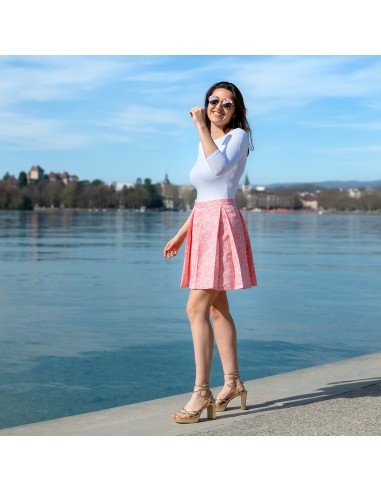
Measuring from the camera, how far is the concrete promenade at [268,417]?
4.39 metres

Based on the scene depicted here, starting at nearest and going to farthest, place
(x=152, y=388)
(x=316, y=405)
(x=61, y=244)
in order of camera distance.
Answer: (x=316, y=405) < (x=152, y=388) < (x=61, y=244)

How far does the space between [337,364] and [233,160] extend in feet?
7.54

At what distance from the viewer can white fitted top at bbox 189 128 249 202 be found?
4652mm

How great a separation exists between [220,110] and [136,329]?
580 cm

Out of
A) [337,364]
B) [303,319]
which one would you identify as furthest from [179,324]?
[337,364]

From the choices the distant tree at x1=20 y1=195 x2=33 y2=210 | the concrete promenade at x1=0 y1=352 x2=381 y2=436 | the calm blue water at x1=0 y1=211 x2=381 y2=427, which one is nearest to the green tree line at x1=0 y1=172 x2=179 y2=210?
the distant tree at x1=20 y1=195 x2=33 y2=210

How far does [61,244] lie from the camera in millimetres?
30125

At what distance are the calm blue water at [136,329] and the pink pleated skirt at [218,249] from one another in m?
2.16

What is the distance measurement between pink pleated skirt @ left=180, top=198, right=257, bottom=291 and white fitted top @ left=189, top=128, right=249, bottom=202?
57 mm

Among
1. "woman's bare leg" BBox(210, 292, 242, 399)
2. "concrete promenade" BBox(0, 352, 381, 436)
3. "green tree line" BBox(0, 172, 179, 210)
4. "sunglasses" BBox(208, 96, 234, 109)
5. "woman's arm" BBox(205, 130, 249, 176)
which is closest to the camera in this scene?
"concrete promenade" BBox(0, 352, 381, 436)

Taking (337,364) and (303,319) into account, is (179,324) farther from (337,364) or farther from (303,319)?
(337,364)

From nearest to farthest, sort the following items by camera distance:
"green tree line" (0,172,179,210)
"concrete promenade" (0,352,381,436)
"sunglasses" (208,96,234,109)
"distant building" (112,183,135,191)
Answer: "concrete promenade" (0,352,381,436) → "sunglasses" (208,96,234,109) → "green tree line" (0,172,179,210) → "distant building" (112,183,135,191)

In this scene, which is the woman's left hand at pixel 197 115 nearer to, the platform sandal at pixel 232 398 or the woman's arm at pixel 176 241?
the woman's arm at pixel 176 241

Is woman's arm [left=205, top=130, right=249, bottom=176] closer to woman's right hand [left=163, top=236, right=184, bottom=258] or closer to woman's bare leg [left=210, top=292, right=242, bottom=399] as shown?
woman's right hand [left=163, top=236, right=184, bottom=258]
